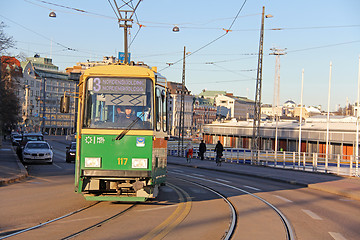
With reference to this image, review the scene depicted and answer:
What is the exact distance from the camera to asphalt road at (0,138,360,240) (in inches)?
392

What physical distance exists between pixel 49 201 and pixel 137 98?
13.2ft

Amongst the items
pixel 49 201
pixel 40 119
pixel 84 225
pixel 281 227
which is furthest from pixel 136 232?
pixel 40 119

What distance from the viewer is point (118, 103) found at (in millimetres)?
12914

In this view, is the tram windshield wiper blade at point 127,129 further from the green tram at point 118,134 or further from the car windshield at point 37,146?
the car windshield at point 37,146

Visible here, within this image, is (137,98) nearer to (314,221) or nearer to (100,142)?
(100,142)

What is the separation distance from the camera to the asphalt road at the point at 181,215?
9.96 m

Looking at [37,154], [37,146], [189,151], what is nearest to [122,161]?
[37,154]

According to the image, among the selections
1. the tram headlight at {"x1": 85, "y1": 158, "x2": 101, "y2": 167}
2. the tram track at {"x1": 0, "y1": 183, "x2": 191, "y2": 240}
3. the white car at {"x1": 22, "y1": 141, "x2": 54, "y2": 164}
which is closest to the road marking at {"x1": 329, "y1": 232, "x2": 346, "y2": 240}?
the tram track at {"x1": 0, "y1": 183, "x2": 191, "y2": 240}

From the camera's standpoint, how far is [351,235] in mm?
10648

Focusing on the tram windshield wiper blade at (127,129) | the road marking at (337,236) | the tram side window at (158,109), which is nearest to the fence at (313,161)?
the tram side window at (158,109)

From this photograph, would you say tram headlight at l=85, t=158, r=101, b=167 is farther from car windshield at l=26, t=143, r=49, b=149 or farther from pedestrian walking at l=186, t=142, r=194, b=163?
pedestrian walking at l=186, t=142, r=194, b=163

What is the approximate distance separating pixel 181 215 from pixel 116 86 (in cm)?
350

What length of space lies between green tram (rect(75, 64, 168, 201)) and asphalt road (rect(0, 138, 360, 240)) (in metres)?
0.62

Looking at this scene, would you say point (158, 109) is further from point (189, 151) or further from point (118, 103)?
point (189, 151)
